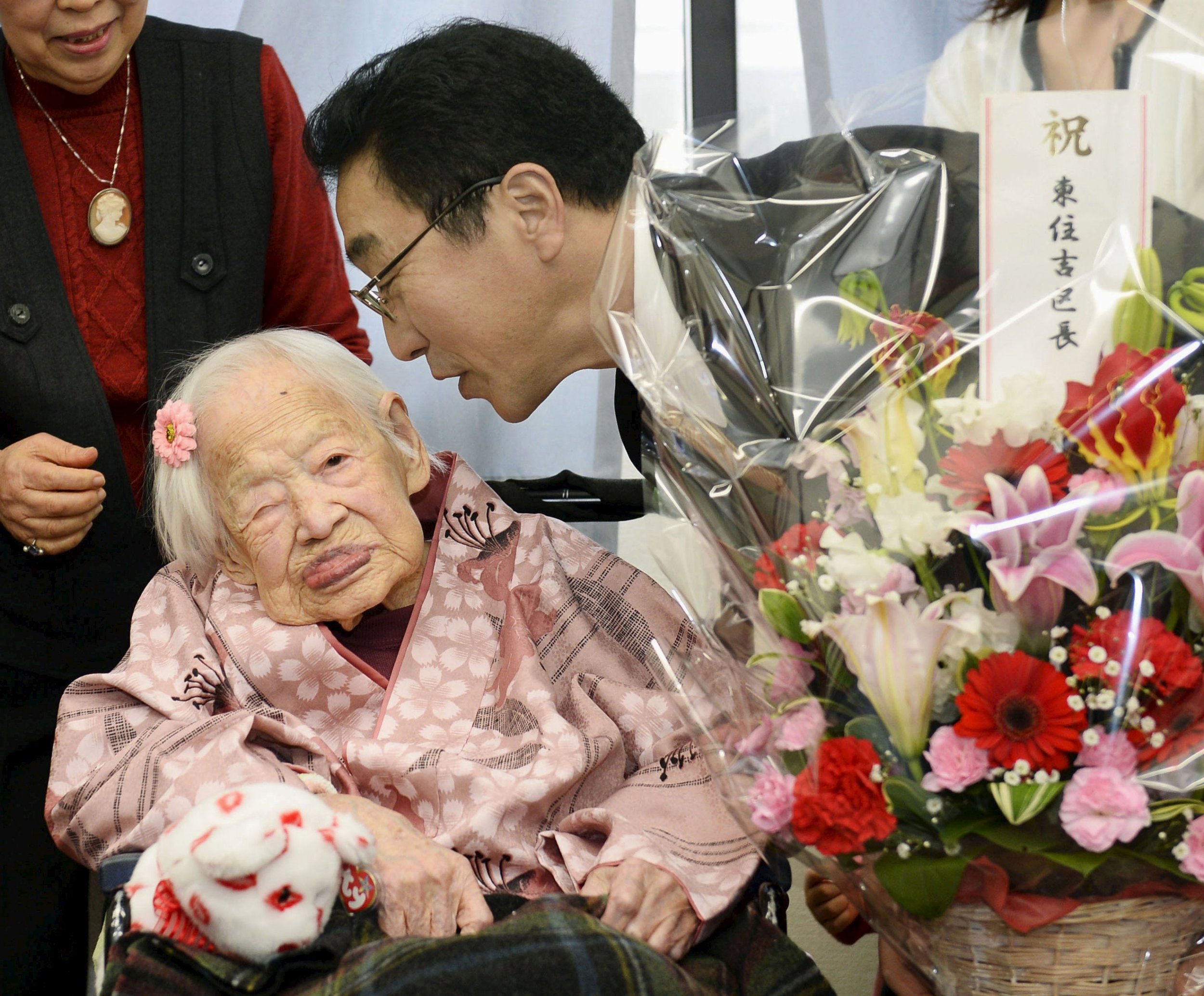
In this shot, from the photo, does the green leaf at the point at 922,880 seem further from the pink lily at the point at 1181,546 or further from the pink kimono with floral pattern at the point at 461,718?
the pink kimono with floral pattern at the point at 461,718

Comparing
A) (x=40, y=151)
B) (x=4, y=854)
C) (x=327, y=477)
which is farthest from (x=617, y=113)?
(x=4, y=854)

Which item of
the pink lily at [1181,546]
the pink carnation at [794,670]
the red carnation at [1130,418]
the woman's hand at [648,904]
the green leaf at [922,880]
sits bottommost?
the woman's hand at [648,904]

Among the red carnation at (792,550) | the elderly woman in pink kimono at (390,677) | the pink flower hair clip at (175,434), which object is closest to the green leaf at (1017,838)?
the red carnation at (792,550)

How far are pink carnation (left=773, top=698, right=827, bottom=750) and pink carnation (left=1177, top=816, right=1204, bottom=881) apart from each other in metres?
0.28

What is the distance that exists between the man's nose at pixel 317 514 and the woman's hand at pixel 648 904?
0.56 meters

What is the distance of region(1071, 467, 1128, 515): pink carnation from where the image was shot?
92 centimetres

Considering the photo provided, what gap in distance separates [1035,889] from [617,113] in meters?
1.14

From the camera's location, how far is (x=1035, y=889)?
3.17 ft

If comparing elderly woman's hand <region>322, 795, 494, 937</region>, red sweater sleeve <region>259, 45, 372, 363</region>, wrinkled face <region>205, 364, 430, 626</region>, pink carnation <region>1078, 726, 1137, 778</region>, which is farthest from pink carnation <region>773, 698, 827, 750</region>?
red sweater sleeve <region>259, 45, 372, 363</region>

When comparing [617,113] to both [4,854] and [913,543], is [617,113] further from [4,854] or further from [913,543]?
[4,854]

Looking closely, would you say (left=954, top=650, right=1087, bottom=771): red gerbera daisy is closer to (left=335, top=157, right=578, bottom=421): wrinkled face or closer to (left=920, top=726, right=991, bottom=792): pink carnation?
(left=920, top=726, right=991, bottom=792): pink carnation

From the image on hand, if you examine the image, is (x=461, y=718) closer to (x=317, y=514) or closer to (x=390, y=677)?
(x=390, y=677)

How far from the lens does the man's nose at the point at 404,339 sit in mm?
1739

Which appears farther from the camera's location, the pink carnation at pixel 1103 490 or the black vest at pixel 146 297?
the black vest at pixel 146 297
